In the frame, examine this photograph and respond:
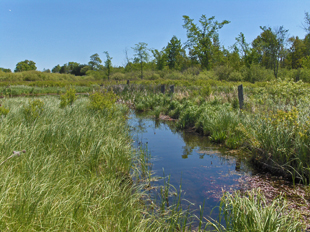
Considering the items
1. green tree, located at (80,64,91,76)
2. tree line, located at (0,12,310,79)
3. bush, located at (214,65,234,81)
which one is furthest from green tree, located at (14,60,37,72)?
bush, located at (214,65,234,81)

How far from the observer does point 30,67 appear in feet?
222

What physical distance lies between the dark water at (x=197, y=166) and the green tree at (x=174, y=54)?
109 ft

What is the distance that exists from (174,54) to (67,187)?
130 feet

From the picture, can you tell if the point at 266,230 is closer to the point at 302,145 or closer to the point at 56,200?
the point at 56,200

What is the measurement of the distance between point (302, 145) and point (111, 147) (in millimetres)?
3471

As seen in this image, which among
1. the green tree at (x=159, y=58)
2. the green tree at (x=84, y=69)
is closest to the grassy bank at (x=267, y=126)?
the green tree at (x=159, y=58)

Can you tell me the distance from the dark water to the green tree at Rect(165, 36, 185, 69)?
109ft

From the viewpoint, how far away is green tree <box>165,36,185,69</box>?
131ft

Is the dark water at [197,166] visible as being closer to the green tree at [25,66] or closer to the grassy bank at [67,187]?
the grassy bank at [67,187]

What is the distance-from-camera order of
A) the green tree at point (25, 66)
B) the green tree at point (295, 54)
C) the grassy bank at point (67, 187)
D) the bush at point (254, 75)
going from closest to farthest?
the grassy bank at point (67, 187)
the bush at point (254, 75)
the green tree at point (295, 54)
the green tree at point (25, 66)

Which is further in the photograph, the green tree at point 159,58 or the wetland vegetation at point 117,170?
the green tree at point 159,58

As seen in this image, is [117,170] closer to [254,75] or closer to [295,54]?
[254,75]

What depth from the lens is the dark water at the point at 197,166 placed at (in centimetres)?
407

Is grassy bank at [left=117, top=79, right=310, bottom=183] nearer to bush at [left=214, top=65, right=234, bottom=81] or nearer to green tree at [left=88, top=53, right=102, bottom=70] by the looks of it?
bush at [left=214, top=65, right=234, bottom=81]
